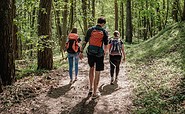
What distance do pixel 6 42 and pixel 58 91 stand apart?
7.93ft

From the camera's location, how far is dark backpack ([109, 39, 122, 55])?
1059 cm

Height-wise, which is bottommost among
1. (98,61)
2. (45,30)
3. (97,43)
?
(98,61)

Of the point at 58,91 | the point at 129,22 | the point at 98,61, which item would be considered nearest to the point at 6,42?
the point at 58,91

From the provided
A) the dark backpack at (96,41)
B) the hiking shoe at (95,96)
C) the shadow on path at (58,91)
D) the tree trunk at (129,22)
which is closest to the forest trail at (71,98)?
the shadow on path at (58,91)

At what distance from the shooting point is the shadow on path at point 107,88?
931 cm

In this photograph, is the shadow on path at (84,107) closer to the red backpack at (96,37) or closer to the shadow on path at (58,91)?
the shadow on path at (58,91)

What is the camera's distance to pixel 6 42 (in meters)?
8.83

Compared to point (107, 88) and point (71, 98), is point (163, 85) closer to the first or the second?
point (107, 88)

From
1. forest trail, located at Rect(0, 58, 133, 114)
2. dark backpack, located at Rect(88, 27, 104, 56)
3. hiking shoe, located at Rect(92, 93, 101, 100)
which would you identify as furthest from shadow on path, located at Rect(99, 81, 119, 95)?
dark backpack, located at Rect(88, 27, 104, 56)

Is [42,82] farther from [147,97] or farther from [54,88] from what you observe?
[147,97]

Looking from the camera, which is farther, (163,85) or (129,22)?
(129,22)

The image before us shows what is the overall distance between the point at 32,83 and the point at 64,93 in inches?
63.4

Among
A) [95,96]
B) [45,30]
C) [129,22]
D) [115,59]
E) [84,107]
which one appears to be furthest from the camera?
[129,22]

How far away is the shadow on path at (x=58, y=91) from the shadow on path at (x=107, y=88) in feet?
4.02
